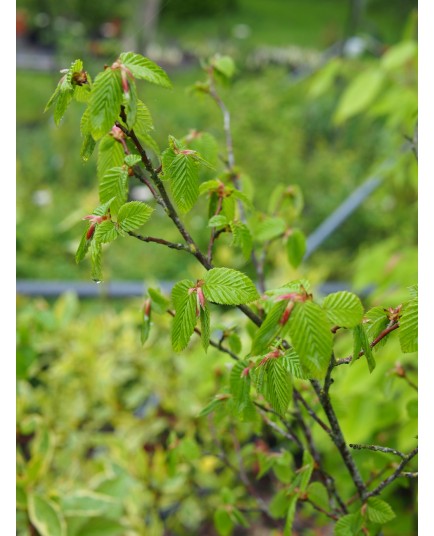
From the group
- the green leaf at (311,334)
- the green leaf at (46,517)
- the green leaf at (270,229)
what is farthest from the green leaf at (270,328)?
the green leaf at (46,517)

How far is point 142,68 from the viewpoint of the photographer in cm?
48

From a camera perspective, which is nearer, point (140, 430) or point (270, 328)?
point (270, 328)

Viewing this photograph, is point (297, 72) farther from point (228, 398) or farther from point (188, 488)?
point (228, 398)

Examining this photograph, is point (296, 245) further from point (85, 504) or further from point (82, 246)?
point (85, 504)

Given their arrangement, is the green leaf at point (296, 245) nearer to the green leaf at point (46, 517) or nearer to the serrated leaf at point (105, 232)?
the serrated leaf at point (105, 232)

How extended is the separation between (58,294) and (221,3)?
10.8 ft

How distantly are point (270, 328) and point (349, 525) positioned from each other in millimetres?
315

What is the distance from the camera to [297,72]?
5047 millimetres

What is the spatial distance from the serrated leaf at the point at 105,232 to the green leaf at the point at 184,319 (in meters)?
0.07

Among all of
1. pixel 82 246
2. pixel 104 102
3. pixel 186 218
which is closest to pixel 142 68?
pixel 104 102

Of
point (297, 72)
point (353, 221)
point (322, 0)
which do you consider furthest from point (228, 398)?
point (322, 0)

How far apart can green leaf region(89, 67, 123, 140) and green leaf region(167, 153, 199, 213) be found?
8cm

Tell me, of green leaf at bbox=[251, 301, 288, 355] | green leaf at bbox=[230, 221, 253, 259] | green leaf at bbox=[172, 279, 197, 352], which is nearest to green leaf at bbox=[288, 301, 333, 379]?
green leaf at bbox=[251, 301, 288, 355]

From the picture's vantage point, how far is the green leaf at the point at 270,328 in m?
0.43
